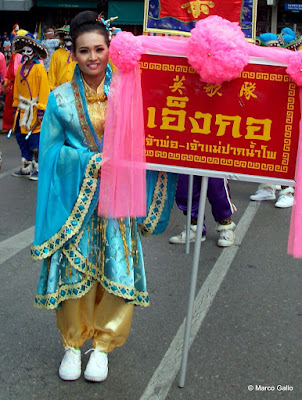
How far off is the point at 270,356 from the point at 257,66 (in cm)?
160

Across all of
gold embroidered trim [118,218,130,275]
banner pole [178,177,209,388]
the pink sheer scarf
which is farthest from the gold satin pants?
the pink sheer scarf

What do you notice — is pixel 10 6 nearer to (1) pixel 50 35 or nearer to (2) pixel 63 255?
(1) pixel 50 35

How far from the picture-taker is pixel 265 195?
6.96 meters

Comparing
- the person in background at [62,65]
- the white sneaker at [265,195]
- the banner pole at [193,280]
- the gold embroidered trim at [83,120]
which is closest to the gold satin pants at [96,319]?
the banner pole at [193,280]

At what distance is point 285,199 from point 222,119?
4.25 meters

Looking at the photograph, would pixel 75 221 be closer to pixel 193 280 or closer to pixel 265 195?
pixel 193 280

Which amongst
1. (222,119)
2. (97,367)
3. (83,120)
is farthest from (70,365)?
(222,119)

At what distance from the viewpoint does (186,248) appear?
492 centimetres

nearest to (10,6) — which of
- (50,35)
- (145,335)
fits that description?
(50,35)

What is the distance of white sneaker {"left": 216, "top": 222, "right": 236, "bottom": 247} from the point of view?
5.25 m

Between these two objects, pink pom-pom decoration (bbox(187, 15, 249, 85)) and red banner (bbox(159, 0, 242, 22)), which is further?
red banner (bbox(159, 0, 242, 22))

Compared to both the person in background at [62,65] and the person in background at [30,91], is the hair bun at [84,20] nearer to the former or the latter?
the person in background at [30,91]

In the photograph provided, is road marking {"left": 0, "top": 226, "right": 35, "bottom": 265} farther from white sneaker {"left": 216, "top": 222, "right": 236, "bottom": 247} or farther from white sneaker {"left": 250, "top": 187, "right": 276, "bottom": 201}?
white sneaker {"left": 250, "top": 187, "right": 276, "bottom": 201}

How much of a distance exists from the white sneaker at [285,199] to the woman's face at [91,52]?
420 centimetres
